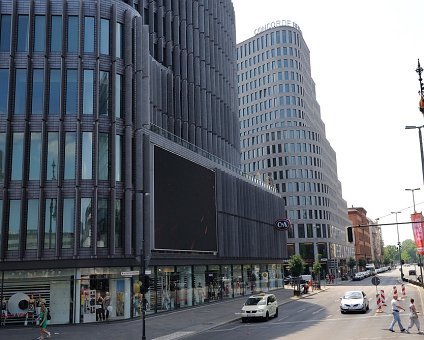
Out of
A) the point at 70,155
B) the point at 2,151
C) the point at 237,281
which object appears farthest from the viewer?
the point at 237,281

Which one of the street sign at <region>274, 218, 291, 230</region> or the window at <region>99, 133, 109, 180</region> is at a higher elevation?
the window at <region>99, 133, 109, 180</region>

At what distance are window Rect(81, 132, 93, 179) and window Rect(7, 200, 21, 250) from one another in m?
5.11

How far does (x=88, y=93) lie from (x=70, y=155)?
5.12 meters

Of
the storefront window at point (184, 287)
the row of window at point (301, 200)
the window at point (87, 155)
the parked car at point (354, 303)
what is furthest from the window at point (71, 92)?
the row of window at point (301, 200)

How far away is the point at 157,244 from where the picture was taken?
3903 centimetres

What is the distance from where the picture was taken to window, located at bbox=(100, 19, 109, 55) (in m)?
38.1

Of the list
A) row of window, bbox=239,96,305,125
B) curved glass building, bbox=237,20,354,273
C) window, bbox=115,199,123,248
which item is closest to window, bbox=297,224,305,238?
curved glass building, bbox=237,20,354,273

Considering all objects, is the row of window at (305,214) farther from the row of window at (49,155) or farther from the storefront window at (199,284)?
the row of window at (49,155)

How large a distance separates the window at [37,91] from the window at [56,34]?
2.11 meters

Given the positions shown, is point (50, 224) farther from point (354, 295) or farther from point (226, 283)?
point (226, 283)

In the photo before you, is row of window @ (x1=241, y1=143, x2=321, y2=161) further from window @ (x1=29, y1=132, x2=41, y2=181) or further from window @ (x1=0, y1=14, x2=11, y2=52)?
window @ (x1=29, y1=132, x2=41, y2=181)

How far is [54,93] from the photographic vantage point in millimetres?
36438

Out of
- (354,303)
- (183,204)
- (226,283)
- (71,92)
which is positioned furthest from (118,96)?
(226,283)

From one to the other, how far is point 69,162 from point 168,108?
21674 mm
